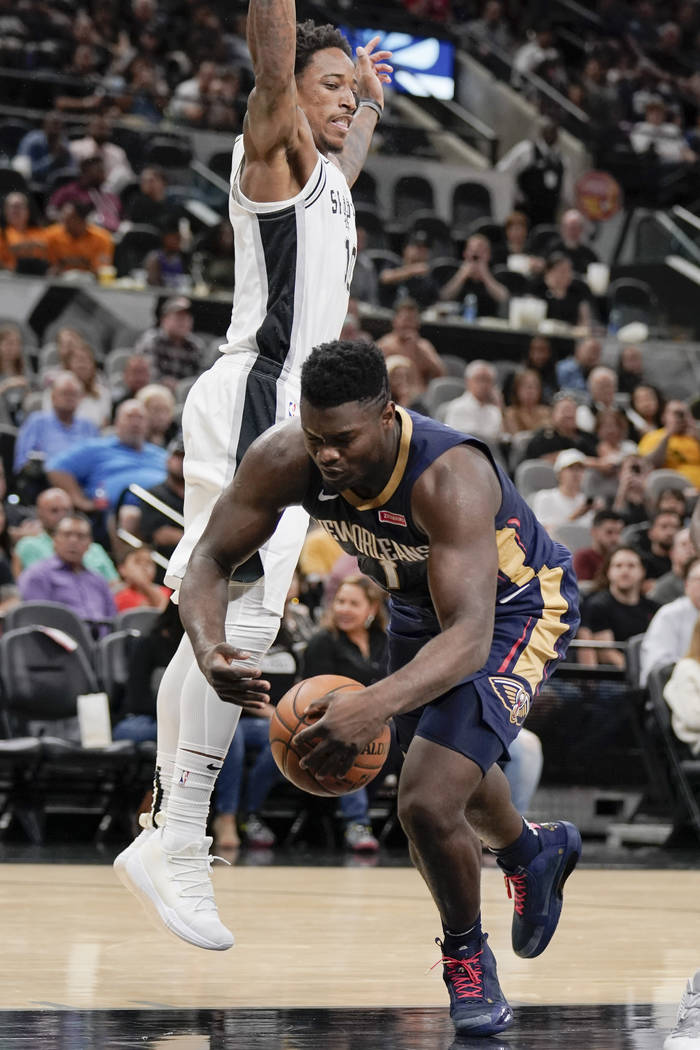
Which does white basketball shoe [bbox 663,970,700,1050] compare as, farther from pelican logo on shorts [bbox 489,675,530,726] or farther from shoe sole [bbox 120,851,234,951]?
shoe sole [bbox 120,851,234,951]

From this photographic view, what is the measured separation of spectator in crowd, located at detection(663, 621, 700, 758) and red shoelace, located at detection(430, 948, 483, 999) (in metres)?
5.44

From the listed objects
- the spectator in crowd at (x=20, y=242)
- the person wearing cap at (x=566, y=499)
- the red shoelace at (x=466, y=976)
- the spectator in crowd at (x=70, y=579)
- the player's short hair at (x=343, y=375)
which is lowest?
the person wearing cap at (x=566, y=499)

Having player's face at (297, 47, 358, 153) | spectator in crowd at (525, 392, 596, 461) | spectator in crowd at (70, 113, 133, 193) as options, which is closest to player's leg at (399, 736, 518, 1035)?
player's face at (297, 47, 358, 153)

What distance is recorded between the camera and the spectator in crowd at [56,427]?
36.7 ft

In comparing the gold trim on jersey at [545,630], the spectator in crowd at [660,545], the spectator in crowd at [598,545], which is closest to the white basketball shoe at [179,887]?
the gold trim on jersey at [545,630]

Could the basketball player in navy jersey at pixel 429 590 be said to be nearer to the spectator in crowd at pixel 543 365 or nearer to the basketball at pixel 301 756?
the basketball at pixel 301 756

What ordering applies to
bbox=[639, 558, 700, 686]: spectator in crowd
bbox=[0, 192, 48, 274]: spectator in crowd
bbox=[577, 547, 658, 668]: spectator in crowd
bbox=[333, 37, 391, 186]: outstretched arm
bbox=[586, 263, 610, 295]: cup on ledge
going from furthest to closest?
bbox=[586, 263, 610, 295]: cup on ledge < bbox=[0, 192, 48, 274]: spectator in crowd < bbox=[577, 547, 658, 668]: spectator in crowd < bbox=[639, 558, 700, 686]: spectator in crowd < bbox=[333, 37, 391, 186]: outstretched arm

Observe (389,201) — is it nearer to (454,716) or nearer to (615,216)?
(615,216)

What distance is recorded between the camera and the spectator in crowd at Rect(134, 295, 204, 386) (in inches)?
500

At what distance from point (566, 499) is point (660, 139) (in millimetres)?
9526

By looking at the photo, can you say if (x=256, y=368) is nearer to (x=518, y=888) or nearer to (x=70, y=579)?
(x=518, y=888)

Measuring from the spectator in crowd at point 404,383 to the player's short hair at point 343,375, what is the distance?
310 inches

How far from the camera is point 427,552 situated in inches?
148

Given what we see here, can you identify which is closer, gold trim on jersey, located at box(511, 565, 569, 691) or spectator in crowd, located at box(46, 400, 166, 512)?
gold trim on jersey, located at box(511, 565, 569, 691)
